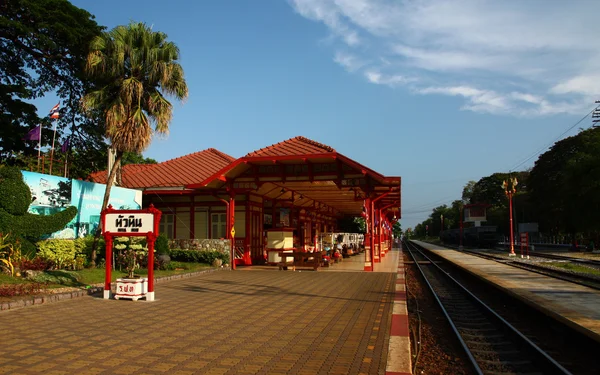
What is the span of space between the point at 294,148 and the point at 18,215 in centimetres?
948

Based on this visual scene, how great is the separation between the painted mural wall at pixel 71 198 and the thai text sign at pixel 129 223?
495cm

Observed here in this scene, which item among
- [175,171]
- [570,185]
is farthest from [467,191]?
[175,171]

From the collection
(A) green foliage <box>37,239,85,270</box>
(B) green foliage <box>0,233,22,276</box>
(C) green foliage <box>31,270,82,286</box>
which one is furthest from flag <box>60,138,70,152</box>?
(C) green foliage <box>31,270,82,286</box>

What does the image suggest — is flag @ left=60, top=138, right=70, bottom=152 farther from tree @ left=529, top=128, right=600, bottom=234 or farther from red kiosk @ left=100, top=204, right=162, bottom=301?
tree @ left=529, top=128, right=600, bottom=234

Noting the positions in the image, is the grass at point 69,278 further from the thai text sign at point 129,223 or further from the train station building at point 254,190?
the train station building at point 254,190

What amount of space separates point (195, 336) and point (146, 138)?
1011 centimetres

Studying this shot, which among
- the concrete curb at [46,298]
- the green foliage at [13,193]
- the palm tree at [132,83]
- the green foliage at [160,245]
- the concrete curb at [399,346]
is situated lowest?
the concrete curb at [399,346]

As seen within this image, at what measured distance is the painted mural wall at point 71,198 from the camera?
14113mm

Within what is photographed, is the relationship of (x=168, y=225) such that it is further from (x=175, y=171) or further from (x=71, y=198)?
(x=71, y=198)

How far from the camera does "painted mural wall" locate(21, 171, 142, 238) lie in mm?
14113

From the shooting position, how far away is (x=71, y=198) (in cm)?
1566


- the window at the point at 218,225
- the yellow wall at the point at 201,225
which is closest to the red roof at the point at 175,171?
the yellow wall at the point at 201,225

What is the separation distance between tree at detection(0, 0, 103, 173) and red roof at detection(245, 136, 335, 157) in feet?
21.6

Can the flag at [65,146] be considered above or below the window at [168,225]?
above
